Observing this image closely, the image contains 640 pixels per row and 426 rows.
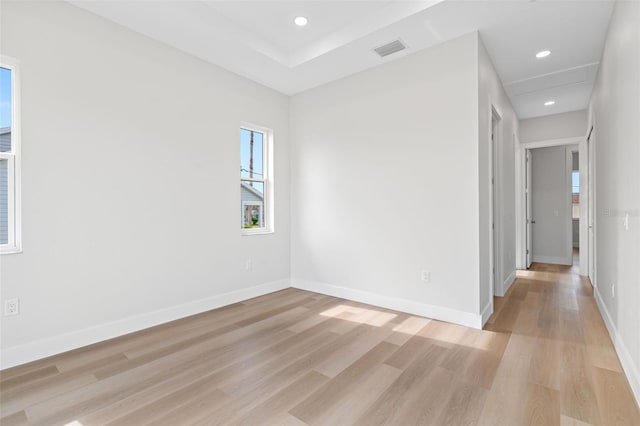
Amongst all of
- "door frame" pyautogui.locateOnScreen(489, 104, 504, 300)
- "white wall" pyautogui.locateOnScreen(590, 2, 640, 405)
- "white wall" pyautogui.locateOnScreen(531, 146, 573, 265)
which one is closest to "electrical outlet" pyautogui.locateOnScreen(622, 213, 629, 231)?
"white wall" pyautogui.locateOnScreen(590, 2, 640, 405)

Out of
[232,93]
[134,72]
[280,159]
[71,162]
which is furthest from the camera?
[280,159]

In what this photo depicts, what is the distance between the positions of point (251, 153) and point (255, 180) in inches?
14.8

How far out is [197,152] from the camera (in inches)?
140

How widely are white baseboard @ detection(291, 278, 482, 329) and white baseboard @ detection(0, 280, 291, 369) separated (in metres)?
0.92

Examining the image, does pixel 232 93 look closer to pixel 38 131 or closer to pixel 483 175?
pixel 38 131

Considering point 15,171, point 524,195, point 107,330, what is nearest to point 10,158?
point 15,171

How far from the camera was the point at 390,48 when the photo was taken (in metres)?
3.35

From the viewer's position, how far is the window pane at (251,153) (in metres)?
4.21

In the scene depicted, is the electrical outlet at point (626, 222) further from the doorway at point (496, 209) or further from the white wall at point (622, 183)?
the doorway at point (496, 209)

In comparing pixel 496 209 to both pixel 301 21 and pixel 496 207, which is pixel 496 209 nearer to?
pixel 496 207

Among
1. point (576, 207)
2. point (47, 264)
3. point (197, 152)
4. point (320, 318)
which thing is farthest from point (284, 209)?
point (576, 207)

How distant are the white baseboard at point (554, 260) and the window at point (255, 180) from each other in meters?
5.87

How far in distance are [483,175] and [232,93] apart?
3087 millimetres

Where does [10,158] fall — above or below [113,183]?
above
